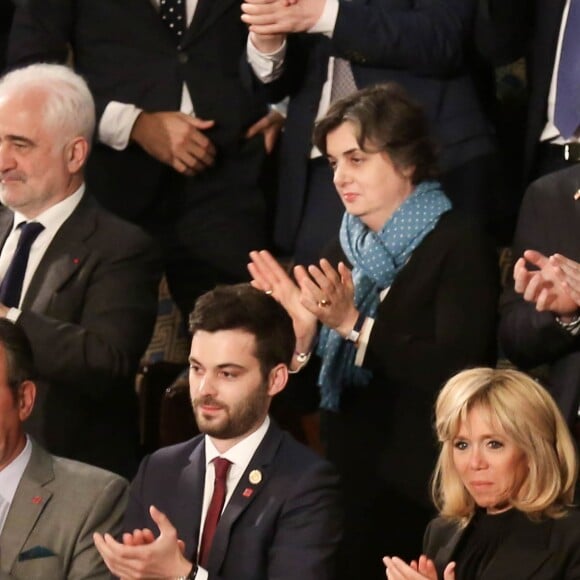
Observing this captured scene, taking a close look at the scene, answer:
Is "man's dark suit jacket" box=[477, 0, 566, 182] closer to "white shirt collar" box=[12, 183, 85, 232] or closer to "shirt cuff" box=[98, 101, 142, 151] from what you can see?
"shirt cuff" box=[98, 101, 142, 151]

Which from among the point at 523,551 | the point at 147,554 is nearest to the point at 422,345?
the point at 523,551

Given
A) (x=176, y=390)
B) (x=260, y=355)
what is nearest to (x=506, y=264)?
(x=176, y=390)

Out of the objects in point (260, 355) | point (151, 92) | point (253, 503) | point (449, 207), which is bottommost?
point (253, 503)

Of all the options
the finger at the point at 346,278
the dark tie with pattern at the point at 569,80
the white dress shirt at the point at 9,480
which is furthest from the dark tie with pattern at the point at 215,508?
the dark tie with pattern at the point at 569,80

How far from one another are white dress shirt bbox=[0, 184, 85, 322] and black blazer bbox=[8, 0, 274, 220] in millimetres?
→ 463

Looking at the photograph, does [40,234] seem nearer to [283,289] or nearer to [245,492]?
[283,289]

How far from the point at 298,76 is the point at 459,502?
1571mm

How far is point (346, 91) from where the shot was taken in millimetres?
4609

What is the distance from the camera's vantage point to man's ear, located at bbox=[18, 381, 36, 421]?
378cm

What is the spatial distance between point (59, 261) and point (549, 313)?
1258mm

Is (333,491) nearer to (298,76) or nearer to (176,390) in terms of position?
(176,390)

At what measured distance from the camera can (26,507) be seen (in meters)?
3.68

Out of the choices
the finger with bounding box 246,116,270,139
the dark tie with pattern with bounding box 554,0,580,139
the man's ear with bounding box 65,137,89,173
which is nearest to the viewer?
the dark tie with pattern with bounding box 554,0,580,139

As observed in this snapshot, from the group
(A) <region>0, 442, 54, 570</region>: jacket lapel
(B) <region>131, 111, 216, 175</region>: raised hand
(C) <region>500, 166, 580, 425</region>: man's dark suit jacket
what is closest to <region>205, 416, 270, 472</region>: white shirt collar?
(A) <region>0, 442, 54, 570</region>: jacket lapel
